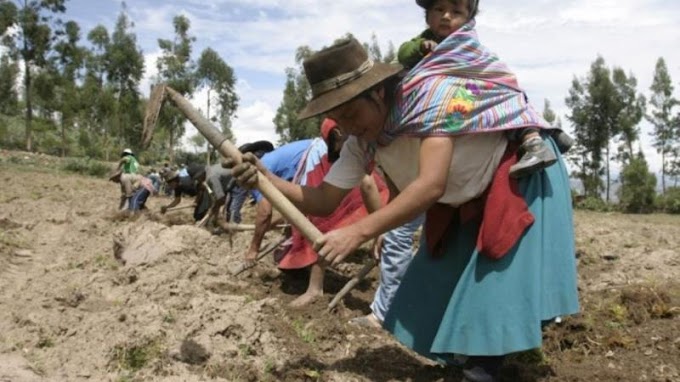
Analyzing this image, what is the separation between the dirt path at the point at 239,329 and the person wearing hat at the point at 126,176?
15.1 ft

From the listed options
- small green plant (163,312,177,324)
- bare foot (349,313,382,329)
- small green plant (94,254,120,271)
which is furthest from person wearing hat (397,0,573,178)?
small green plant (94,254,120,271)

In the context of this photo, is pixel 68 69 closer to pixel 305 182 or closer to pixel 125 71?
pixel 125 71

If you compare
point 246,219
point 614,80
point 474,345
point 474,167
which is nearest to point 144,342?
point 474,345

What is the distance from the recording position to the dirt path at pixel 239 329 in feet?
9.48

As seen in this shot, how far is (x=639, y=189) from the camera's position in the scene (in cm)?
2239

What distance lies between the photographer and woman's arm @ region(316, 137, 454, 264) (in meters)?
2.00

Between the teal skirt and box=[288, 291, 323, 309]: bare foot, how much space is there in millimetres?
1922

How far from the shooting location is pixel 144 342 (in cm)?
304

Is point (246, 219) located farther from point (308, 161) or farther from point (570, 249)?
point (570, 249)

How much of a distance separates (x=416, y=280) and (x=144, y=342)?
1.34 m

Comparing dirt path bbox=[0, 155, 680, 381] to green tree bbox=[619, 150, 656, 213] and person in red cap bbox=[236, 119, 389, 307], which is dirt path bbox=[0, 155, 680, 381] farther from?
green tree bbox=[619, 150, 656, 213]

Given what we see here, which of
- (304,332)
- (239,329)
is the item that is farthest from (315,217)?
(239,329)

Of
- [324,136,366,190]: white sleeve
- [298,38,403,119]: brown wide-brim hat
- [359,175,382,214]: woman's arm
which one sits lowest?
Result: [359,175,382,214]: woman's arm

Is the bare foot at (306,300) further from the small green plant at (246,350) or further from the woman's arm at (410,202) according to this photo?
the woman's arm at (410,202)
